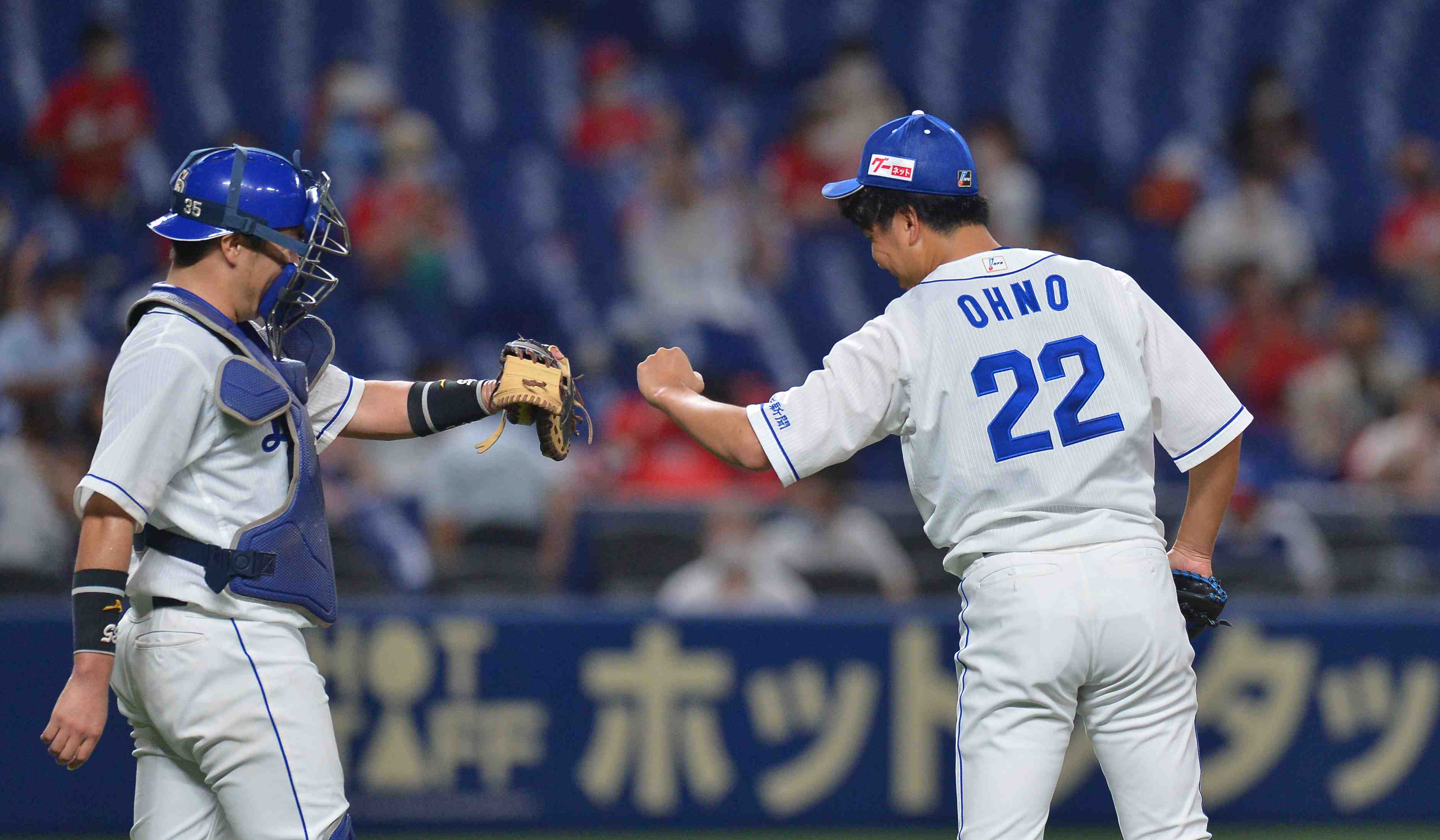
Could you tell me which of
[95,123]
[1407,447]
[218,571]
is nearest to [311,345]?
[218,571]

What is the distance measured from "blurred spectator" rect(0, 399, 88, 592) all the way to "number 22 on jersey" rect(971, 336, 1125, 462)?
4113 millimetres

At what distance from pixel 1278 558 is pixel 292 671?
4945 millimetres

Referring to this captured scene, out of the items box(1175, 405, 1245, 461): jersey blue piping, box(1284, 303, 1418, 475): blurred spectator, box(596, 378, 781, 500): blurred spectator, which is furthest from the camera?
box(1284, 303, 1418, 475): blurred spectator

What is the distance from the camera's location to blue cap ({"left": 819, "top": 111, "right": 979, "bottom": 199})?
340cm

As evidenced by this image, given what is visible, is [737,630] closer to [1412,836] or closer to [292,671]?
[1412,836]

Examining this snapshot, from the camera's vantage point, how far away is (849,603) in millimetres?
6559

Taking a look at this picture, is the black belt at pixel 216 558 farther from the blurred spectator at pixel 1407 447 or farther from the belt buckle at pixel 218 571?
the blurred spectator at pixel 1407 447

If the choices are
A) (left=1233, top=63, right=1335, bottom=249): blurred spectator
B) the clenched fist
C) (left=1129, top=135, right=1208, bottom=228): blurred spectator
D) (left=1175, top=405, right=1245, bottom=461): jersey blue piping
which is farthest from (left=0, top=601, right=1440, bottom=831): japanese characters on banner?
(left=1233, top=63, right=1335, bottom=249): blurred spectator

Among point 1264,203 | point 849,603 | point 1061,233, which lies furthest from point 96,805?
point 1264,203

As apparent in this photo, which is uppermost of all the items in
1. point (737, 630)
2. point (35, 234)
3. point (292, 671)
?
point (35, 234)

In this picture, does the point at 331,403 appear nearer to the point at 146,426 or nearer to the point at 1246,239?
the point at 146,426

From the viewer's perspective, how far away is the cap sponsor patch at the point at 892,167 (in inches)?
134

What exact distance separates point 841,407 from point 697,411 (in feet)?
1.04

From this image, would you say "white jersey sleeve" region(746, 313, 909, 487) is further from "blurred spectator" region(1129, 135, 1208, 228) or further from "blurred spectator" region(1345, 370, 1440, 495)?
"blurred spectator" region(1129, 135, 1208, 228)
